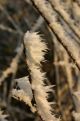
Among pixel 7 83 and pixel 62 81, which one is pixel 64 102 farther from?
pixel 7 83

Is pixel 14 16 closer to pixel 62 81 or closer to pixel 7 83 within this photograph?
pixel 7 83

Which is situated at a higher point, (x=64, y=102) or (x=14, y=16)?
(x=14, y=16)

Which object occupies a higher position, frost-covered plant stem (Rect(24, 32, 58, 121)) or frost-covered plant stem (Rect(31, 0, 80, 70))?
frost-covered plant stem (Rect(31, 0, 80, 70))

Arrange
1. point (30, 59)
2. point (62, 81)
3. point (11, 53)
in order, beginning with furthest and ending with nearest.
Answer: point (11, 53), point (62, 81), point (30, 59)

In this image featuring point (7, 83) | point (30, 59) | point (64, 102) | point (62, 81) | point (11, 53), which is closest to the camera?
point (30, 59)

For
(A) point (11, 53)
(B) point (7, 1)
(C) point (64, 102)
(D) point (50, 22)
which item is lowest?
(D) point (50, 22)

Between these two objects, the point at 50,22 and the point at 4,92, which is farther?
the point at 4,92

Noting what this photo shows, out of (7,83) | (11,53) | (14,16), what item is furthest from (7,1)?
(7,83)

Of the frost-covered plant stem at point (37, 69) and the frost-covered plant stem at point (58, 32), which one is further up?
the frost-covered plant stem at point (58, 32)
